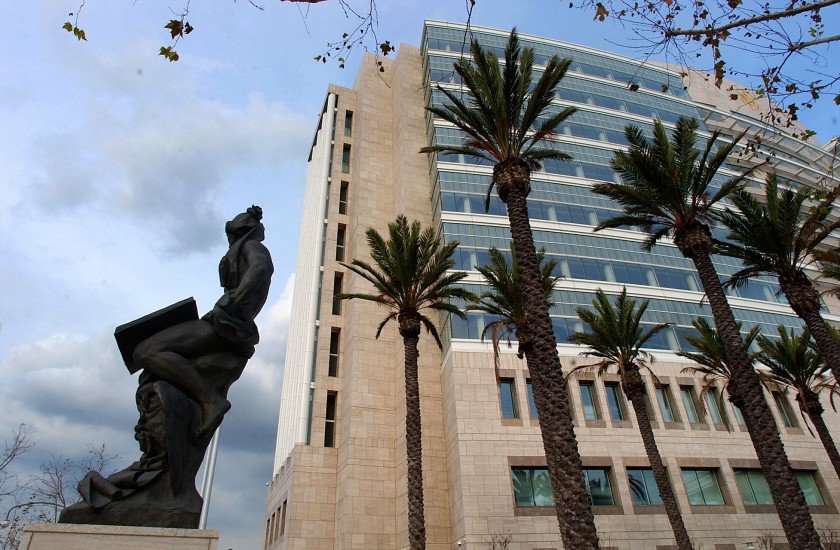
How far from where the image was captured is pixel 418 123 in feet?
159

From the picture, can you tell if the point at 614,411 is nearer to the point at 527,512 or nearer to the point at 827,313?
the point at 527,512

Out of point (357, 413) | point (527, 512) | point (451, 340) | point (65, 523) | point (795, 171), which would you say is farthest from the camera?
point (795, 171)

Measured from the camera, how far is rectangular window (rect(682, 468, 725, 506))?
31844 millimetres

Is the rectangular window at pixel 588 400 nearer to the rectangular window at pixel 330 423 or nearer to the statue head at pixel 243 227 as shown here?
the rectangular window at pixel 330 423

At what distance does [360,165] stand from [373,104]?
8.80 metres

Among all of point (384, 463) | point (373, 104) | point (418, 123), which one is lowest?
point (384, 463)

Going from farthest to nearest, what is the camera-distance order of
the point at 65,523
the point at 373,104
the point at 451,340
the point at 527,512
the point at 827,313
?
the point at 373,104 → the point at 827,313 → the point at 451,340 → the point at 527,512 → the point at 65,523

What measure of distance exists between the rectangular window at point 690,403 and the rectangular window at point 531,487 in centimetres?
1135

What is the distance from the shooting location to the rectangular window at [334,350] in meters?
40.8

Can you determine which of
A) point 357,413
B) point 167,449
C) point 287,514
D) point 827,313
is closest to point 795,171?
point 827,313

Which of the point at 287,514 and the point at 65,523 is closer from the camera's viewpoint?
the point at 65,523

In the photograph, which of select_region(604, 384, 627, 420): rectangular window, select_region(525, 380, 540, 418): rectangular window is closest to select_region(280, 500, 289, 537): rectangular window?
select_region(525, 380, 540, 418): rectangular window

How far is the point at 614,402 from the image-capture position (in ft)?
113

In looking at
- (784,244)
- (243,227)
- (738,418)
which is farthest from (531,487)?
(243,227)
